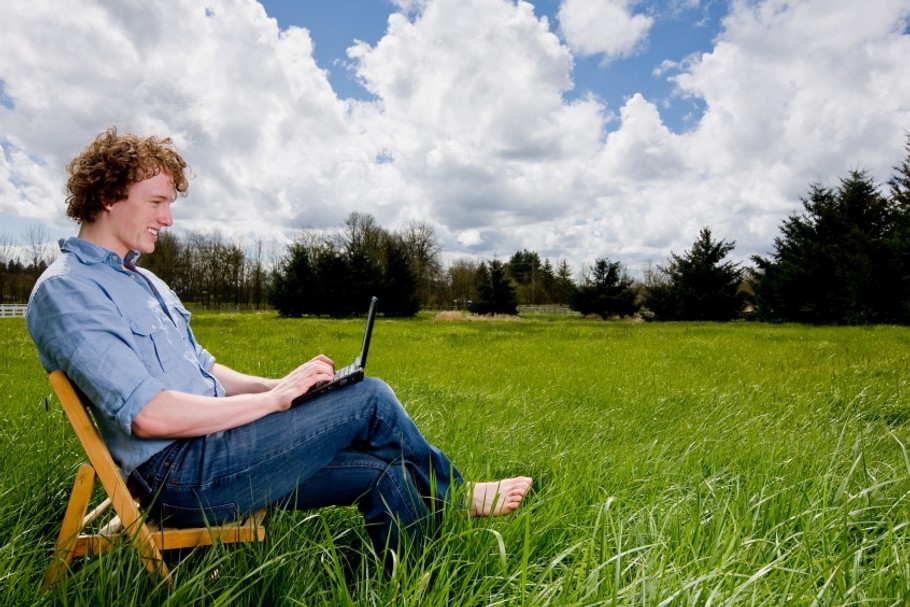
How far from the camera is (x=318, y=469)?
6.76 ft

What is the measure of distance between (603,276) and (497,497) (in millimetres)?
37372

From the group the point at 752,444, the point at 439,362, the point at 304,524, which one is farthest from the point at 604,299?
the point at 304,524

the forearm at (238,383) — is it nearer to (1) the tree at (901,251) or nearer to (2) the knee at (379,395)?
(2) the knee at (379,395)

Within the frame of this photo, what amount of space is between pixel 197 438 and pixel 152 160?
103cm

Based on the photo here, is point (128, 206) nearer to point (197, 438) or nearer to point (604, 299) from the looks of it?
point (197, 438)

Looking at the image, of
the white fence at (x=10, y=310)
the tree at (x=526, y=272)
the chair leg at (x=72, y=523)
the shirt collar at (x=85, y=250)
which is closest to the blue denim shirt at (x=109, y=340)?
the shirt collar at (x=85, y=250)

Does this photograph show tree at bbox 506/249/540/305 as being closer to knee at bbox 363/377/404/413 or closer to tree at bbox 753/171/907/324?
tree at bbox 753/171/907/324

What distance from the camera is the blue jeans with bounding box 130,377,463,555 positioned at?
1.94 m

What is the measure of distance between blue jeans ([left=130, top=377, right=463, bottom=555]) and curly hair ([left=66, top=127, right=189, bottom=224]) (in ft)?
3.05

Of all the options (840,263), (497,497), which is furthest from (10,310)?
(840,263)

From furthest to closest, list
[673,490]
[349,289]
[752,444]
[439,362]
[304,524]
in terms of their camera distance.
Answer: [349,289]
[439,362]
[752,444]
[673,490]
[304,524]

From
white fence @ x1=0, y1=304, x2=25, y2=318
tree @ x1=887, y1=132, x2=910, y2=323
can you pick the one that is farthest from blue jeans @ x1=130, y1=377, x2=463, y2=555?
white fence @ x1=0, y1=304, x2=25, y2=318

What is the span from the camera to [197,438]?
1968 millimetres

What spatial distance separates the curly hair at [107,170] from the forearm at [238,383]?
2.81ft
